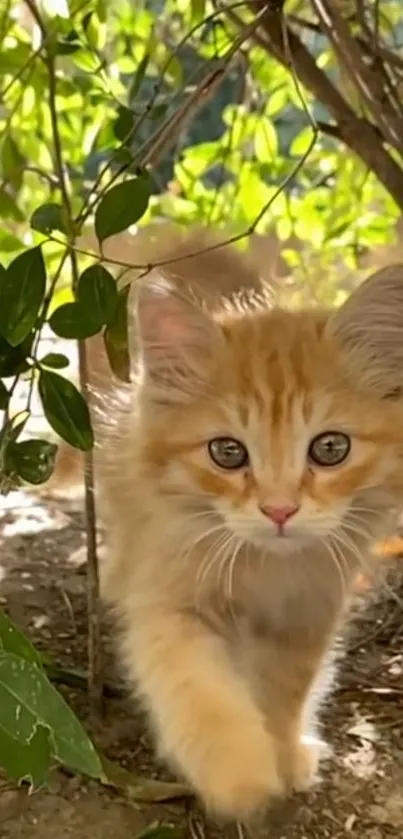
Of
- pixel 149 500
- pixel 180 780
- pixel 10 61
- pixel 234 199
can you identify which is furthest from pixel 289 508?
pixel 234 199

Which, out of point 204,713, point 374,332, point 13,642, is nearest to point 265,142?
point 374,332

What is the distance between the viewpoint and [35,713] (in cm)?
71

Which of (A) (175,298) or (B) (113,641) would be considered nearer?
(A) (175,298)

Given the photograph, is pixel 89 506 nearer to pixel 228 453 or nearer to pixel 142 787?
pixel 228 453

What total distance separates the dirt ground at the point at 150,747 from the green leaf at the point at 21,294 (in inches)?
19.5

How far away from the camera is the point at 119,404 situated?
4.58ft

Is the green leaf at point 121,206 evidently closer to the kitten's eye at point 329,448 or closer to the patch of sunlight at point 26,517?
the kitten's eye at point 329,448

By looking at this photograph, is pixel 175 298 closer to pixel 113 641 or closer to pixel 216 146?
pixel 113 641

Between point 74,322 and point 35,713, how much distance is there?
1.11 ft

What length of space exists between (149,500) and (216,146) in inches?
36.3

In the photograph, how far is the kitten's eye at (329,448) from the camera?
1.22 metres

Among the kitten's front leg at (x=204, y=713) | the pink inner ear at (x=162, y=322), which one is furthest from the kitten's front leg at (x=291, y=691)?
the pink inner ear at (x=162, y=322)

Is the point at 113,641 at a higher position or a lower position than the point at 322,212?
lower

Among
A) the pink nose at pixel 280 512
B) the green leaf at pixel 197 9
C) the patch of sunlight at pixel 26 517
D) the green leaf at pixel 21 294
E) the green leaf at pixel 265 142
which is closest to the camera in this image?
the green leaf at pixel 21 294
